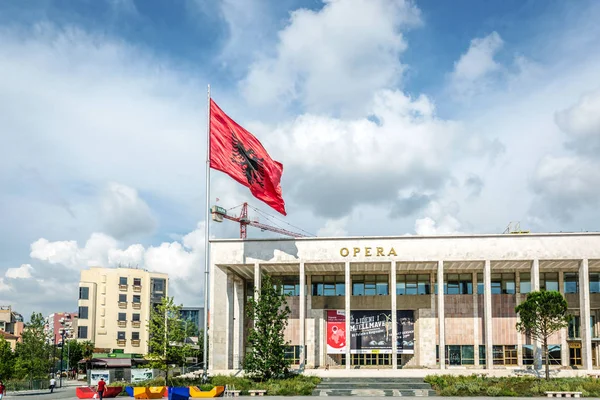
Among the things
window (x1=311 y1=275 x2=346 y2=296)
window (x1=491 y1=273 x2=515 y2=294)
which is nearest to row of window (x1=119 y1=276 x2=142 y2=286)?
window (x1=311 y1=275 x2=346 y2=296)

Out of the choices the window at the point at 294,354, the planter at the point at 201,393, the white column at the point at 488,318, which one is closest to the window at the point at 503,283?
the white column at the point at 488,318

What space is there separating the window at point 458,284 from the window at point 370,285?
232 inches

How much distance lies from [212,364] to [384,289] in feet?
60.3

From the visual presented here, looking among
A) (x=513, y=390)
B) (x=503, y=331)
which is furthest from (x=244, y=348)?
(x=513, y=390)

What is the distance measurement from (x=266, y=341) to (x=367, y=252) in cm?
1383

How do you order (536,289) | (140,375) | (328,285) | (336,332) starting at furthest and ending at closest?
(328,285), (336,332), (536,289), (140,375)

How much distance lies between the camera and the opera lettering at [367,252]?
59.6 m

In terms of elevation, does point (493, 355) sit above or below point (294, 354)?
above

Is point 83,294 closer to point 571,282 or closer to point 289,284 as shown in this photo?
point 289,284

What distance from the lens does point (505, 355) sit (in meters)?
63.0

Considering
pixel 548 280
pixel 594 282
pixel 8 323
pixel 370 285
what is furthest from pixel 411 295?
pixel 8 323

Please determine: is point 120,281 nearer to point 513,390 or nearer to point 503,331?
point 503,331

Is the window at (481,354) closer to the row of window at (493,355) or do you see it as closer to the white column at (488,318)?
the row of window at (493,355)

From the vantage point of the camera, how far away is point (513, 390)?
4288cm
